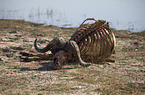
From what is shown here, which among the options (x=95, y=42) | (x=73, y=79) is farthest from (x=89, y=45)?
(x=73, y=79)

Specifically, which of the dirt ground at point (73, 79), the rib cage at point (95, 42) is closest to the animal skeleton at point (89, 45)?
the rib cage at point (95, 42)

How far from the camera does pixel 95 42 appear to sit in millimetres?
6191

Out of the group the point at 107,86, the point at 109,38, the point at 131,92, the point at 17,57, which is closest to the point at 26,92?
the point at 107,86

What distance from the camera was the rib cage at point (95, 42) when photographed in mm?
6051

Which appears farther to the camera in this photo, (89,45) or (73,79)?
(89,45)

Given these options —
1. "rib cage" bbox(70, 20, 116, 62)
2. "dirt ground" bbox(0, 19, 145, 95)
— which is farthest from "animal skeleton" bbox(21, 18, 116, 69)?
"dirt ground" bbox(0, 19, 145, 95)

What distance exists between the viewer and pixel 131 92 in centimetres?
352

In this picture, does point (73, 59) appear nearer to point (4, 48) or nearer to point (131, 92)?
point (131, 92)

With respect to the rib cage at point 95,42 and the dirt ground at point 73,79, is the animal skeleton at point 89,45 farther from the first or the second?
the dirt ground at point 73,79

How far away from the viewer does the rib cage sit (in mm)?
6051

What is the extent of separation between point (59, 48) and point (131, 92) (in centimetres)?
271

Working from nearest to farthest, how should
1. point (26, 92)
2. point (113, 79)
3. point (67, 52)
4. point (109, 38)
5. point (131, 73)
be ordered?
point (26, 92) < point (113, 79) < point (131, 73) < point (67, 52) < point (109, 38)

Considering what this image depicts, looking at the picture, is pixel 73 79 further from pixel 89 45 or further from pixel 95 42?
pixel 95 42

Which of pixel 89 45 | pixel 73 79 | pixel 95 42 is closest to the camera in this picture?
pixel 73 79
